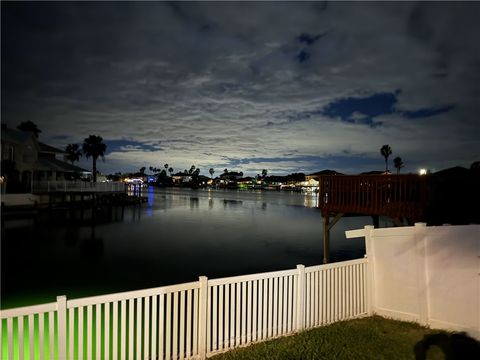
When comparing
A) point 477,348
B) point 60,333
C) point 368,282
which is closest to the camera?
point 60,333

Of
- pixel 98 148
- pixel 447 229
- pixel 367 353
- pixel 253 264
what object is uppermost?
pixel 98 148

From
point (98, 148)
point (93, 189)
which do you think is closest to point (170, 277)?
point (93, 189)

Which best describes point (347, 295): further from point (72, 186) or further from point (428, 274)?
point (72, 186)

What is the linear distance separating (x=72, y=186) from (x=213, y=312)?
4226 centimetres

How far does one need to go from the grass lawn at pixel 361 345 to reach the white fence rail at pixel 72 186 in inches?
1562

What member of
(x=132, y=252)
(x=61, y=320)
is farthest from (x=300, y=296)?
(x=132, y=252)

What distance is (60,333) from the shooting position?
4445 millimetres

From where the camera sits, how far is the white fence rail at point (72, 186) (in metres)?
39.0

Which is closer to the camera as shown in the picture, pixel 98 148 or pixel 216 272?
→ pixel 216 272

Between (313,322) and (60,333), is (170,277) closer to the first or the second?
(313,322)

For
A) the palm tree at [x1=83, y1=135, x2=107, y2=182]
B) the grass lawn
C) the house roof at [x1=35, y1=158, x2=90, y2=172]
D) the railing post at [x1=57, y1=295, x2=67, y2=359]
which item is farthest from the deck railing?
the palm tree at [x1=83, y1=135, x2=107, y2=182]

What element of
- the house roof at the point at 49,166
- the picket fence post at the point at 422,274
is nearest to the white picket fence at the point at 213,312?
the picket fence post at the point at 422,274

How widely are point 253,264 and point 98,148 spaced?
205ft

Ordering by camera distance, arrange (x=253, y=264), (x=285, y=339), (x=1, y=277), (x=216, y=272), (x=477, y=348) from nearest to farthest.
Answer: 1. (x=477, y=348)
2. (x=285, y=339)
3. (x=1, y=277)
4. (x=216, y=272)
5. (x=253, y=264)
